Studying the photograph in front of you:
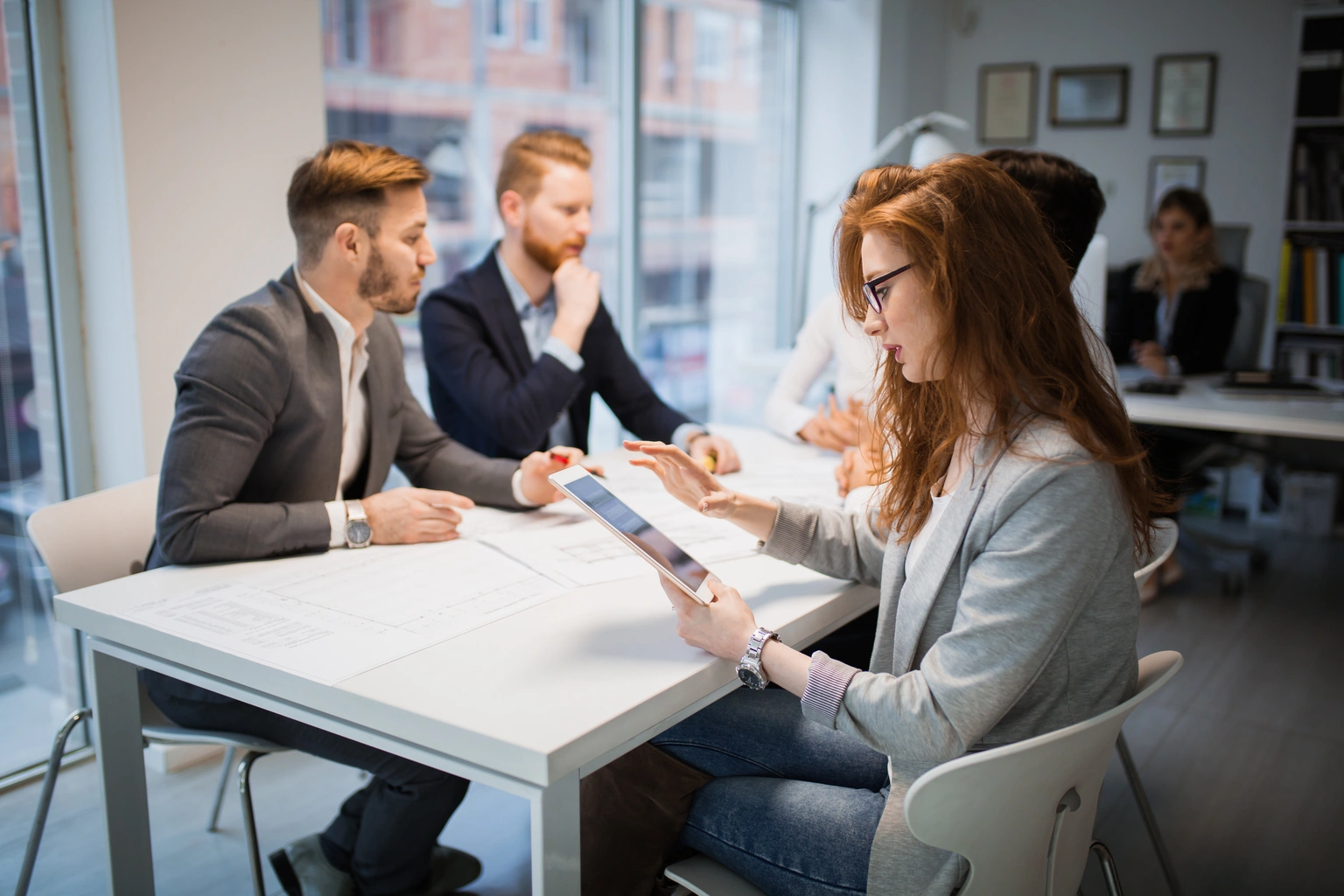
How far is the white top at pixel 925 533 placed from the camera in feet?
4.19

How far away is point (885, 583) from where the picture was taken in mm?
1343

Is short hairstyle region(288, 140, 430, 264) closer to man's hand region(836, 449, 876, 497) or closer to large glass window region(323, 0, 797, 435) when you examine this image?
man's hand region(836, 449, 876, 497)

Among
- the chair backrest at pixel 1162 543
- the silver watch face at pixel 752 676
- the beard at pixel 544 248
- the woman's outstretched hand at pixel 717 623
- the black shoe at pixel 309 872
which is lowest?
the black shoe at pixel 309 872

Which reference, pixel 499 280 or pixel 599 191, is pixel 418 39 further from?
pixel 499 280

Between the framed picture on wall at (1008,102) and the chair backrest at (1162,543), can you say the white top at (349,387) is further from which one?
the framed picture on wall at (1008,102)

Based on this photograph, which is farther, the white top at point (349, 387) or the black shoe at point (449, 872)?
the black shoe at point (449, 872)

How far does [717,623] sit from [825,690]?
16 centimetres

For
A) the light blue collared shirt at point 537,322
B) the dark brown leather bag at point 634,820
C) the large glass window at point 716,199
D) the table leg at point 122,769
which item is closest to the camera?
the dark brown leather bag at point 634,820

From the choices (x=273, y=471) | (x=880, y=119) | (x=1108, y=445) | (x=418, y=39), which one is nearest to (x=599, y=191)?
(x=418, y=39)

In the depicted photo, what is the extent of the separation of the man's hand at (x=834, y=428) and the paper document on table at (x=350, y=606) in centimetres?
96

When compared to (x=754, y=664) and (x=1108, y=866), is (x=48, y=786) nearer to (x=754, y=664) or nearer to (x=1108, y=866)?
(x=754, y=664)

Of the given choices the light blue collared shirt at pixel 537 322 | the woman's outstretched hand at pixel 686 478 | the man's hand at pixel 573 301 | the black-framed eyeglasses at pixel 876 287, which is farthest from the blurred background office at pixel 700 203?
the black-framed eyeglasses at pixel 876 287

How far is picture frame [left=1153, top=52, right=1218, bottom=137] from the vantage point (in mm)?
5000

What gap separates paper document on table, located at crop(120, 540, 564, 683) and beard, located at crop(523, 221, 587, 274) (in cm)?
100
